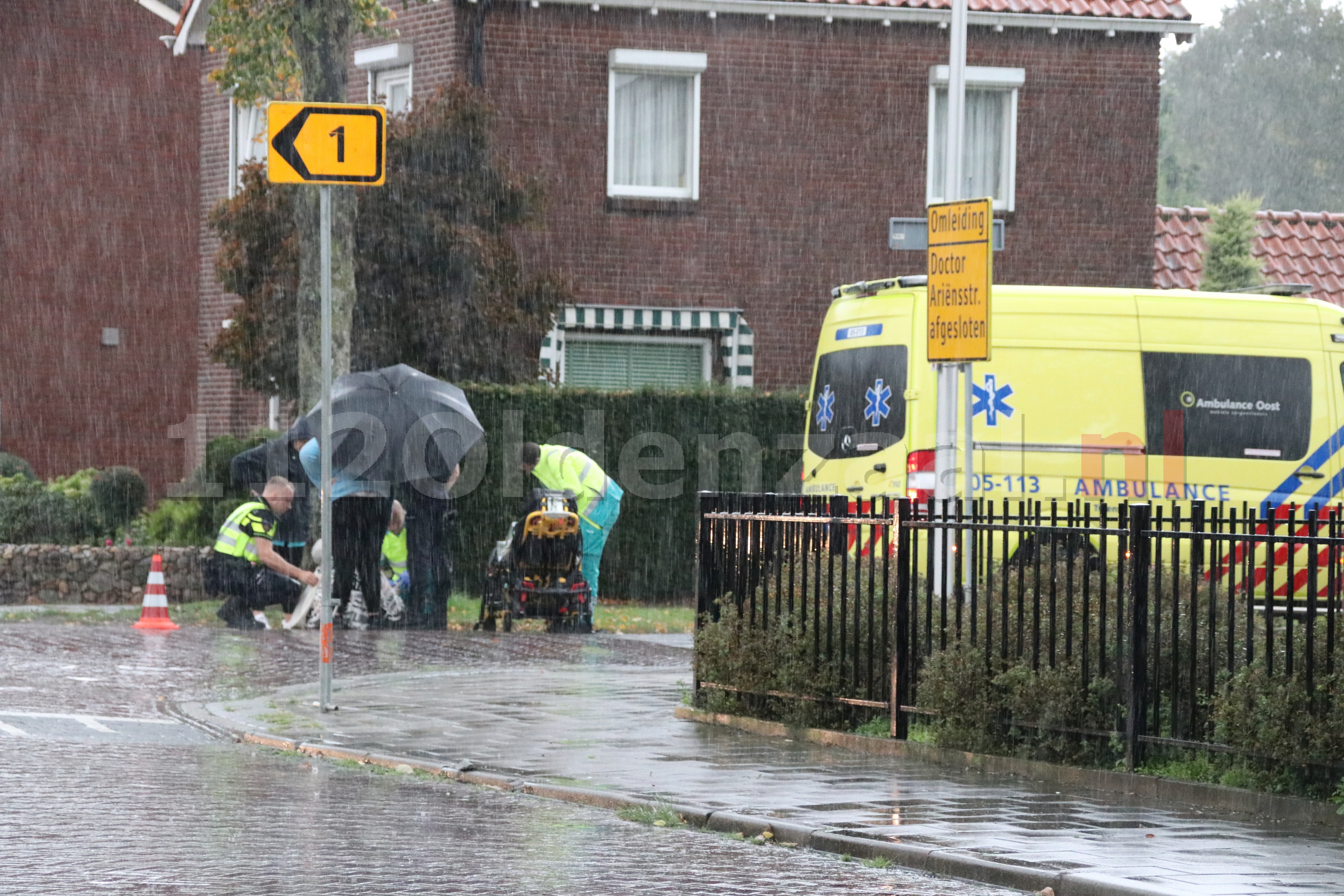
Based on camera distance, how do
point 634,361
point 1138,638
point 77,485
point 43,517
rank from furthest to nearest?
1. point 77,485
2. point 634,361
3. point 43,517
4. point 1138,638

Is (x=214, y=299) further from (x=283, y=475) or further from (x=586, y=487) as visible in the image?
(x=586, y=487)

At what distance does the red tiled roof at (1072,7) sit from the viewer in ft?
88.1

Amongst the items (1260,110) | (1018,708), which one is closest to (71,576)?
(1018,708)

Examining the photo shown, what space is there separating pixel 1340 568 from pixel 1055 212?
1894cm

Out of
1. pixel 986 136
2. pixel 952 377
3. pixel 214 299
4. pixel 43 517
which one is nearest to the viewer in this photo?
pixel 952 377

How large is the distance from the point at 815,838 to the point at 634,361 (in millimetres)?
18144

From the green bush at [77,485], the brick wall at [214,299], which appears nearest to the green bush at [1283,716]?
the green bush at [77,485]

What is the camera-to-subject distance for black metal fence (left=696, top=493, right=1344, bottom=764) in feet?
31.5

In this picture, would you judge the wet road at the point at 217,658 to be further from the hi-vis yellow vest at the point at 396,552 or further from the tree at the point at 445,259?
the tree at the point at 445,259

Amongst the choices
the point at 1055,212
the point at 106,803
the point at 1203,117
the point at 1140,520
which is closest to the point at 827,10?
the point at 1055,212

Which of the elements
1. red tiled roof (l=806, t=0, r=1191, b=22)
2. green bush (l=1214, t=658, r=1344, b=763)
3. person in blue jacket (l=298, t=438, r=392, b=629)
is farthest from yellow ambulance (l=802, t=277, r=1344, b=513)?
red tiled roof (l=806, t=0, r=1191, b=22)

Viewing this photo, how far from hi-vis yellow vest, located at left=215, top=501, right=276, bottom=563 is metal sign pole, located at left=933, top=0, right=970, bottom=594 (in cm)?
673

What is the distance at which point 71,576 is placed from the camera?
22.1 metres

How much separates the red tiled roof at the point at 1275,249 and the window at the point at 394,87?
10.3 metres
